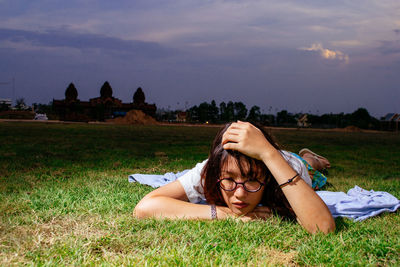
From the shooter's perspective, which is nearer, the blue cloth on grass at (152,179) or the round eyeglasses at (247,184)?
the round eyeglasses at (247,184)

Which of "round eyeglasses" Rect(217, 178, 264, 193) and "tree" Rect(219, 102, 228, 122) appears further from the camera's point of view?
"tree" Rect(219, 102, 228, 122)

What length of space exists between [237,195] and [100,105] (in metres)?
51.4

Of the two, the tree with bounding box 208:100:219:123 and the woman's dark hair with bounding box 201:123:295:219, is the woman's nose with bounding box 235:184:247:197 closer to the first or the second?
the woman's dark hair with bounding box 201:123:295:219

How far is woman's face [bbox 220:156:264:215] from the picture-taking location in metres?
2.47

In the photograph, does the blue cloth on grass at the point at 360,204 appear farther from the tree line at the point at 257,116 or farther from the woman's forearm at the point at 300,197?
the tree line at the point at 257,116

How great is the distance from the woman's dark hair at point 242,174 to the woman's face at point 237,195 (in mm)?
32

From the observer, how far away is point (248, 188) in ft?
8.18

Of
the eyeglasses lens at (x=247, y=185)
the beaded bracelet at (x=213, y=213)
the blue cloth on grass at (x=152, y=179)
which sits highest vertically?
the eyeglasses lens at (x=247, y=185)

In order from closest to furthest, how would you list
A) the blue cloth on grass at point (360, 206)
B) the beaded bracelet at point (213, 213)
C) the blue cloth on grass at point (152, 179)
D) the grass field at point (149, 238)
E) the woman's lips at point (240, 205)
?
the grass field at point (149, 238)
the woman's lips at point (240, 205)
the beaded bracelet at point (213, 213)
the blue cloth on grass at point (360, 206)
the blue cloth on grass at point (152, 179)

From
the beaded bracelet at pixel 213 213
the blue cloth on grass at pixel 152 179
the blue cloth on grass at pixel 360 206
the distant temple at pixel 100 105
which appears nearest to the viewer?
the beaded bracelet at pixel 213 213

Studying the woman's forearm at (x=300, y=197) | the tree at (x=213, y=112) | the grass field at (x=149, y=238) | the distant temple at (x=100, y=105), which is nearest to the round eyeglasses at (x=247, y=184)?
the woman's forearm at (x=300, y=197)

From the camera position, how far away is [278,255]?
86.6 inches

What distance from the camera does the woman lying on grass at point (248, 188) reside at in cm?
246

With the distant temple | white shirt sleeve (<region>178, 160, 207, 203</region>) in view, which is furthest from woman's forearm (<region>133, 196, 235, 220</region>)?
the distant temple
